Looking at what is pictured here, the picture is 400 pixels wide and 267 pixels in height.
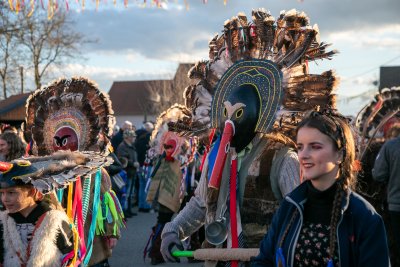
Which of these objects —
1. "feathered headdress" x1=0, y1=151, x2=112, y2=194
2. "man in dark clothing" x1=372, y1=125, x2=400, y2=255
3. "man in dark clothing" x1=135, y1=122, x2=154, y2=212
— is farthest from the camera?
"man in dark clothing" x1=135, y1=122, x2=154, y2=212

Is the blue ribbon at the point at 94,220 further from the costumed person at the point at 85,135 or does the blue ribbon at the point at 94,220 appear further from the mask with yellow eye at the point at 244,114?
the mask with yellow eye at the point at 244,114

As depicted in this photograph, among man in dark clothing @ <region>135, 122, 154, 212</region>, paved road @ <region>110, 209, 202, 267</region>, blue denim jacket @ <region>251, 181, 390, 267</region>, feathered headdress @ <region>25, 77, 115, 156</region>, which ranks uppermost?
feathered headdress @ <region>25, 77, 115, 156</region>

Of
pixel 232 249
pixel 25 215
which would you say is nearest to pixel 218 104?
pixel 232 249

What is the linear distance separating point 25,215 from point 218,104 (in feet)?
5.08

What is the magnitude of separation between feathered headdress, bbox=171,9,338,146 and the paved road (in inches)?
192

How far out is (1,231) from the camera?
4059 mm

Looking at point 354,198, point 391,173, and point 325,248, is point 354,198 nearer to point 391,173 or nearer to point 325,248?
point 325,248

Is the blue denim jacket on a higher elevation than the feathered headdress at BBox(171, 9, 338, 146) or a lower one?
lower

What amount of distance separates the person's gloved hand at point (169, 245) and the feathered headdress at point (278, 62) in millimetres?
892

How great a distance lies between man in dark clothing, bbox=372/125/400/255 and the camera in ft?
20.6

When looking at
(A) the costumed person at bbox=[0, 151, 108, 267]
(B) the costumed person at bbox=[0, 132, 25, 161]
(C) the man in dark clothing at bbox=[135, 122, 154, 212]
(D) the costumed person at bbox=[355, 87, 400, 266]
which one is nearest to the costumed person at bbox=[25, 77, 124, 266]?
(B) the costumed person at bbox=[0, 132, 25, 161]

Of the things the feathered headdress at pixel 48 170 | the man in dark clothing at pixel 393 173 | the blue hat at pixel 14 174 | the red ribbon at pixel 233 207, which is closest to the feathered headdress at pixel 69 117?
the feathered headdress at pixel 48 170

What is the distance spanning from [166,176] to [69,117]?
320cm

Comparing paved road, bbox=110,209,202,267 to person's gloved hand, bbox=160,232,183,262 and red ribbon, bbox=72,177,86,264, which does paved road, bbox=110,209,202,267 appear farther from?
person's gloved hand, bbox=160,232,183,262
